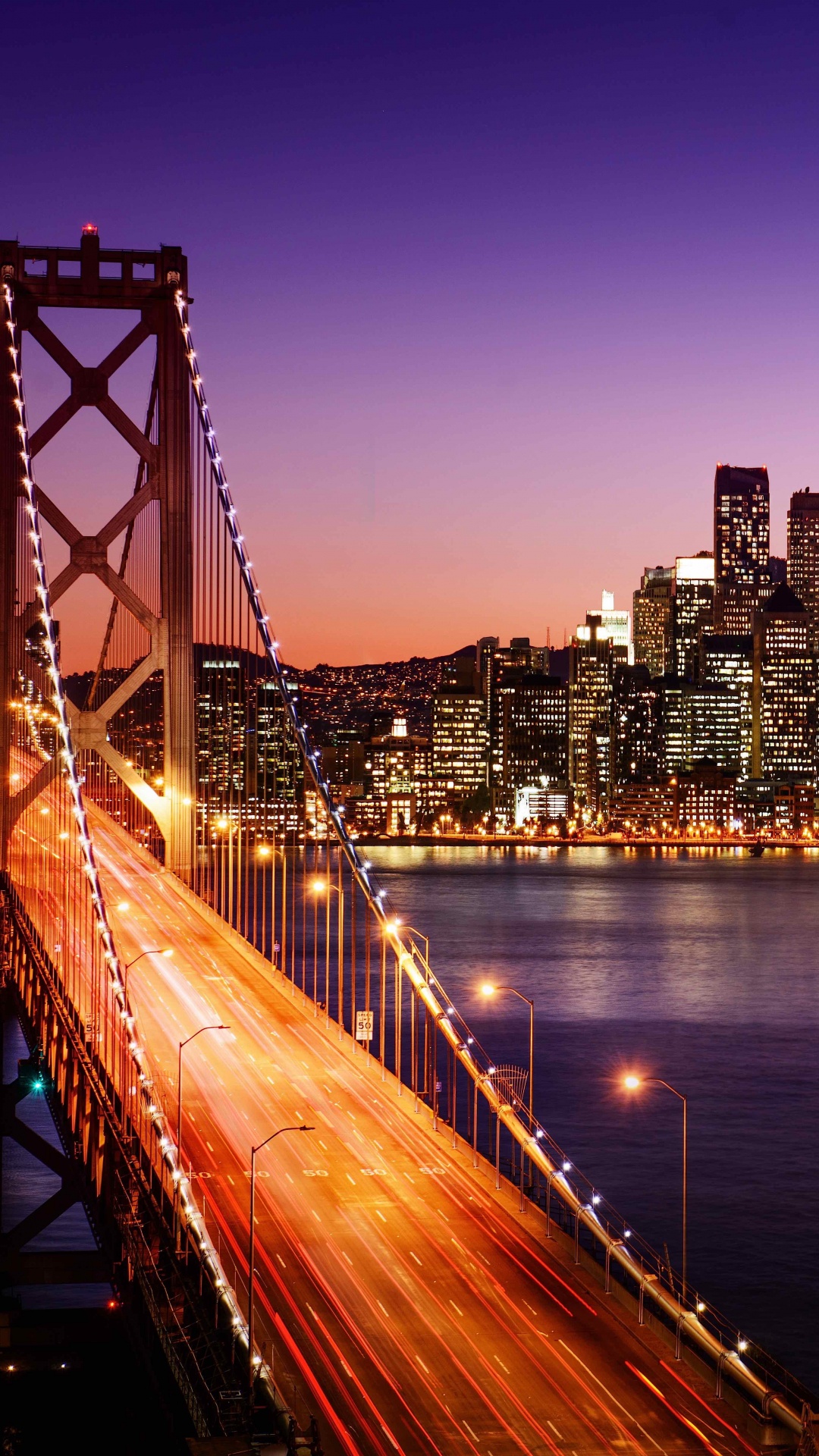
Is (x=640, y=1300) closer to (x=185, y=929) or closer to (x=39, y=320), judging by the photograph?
(x=185, y=929)

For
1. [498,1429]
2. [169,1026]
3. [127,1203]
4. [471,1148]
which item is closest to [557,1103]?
[169,1026]

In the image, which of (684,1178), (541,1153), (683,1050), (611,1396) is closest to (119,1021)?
(541,1153)

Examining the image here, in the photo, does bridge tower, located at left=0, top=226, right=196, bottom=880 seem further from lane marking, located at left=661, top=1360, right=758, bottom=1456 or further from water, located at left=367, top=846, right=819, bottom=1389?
lane marking, located at left=661, top=1360, right=758, bottom=1456

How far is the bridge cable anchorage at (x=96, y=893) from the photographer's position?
22500 mm

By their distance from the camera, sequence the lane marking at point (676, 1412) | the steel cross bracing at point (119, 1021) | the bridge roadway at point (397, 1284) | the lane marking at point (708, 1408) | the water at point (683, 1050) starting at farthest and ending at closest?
the water at point (683, 1050) < the steel cross bracing at point (119, 1021) < the bridge roadway at point (397, 1284) < the lane marking at point (708, 1408) < the lane marking at point (676, 1412)

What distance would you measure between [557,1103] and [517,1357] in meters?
32.4

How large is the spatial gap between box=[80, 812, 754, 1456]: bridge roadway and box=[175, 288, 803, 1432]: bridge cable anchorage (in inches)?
26.5

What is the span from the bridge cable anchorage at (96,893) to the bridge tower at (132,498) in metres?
0.38

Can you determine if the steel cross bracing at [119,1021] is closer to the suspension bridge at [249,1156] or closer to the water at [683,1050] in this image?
the suspension bridge at [249,1156]

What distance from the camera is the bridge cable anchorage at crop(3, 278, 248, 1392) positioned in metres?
22.5

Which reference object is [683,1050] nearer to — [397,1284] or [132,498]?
[132,498]

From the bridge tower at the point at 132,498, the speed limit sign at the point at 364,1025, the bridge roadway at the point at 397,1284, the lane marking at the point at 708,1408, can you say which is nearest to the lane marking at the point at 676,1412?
the bridge roadway at the point at 397,1284

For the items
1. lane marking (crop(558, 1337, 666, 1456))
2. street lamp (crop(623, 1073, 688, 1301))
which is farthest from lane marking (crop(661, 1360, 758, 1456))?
street lamp (crop(623, 1073, 688, 1301))

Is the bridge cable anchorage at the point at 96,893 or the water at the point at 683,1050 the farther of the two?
the water at the point at 683,1050
